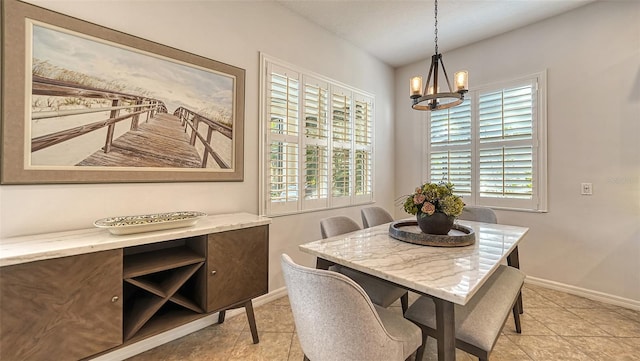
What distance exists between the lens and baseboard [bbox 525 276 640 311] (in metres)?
2.39

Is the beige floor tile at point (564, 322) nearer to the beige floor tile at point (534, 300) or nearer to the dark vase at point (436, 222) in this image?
the beige floor tile at point (534, 300)

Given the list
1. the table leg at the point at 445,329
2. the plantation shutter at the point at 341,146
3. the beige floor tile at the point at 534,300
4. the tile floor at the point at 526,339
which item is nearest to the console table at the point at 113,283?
the tile floor at the point at 526,339

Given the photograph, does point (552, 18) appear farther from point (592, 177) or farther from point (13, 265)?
point (13, 265)

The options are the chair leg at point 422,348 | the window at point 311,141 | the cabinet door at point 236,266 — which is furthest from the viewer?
the window at point 311,141

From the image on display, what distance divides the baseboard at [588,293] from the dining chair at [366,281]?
1.86 m

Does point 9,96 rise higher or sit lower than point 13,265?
higher

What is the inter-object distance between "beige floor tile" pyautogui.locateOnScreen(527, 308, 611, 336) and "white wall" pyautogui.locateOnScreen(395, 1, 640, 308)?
623 millimetres

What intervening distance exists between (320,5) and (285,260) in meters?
2.56

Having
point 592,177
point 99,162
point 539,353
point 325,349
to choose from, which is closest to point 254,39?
point 99,162

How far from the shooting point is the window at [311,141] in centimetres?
250

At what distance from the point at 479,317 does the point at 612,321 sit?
76.0 inches

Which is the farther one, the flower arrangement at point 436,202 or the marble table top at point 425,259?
the flower arrangement at point 436,202

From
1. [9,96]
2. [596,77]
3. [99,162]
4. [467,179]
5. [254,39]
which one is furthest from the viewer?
[467,179]

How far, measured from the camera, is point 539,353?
1777 mm
